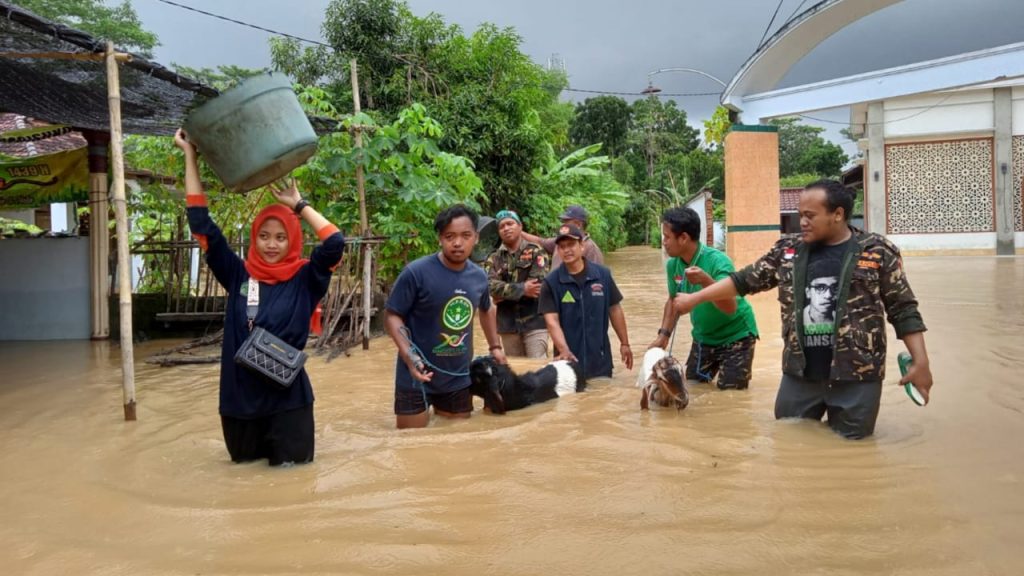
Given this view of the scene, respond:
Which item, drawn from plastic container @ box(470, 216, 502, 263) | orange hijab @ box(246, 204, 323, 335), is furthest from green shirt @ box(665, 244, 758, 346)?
plastic container @ box(470, 216, 502, 263)

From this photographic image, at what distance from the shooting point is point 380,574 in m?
2.68

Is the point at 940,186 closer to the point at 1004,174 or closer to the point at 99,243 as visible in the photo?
the point at 1004,174

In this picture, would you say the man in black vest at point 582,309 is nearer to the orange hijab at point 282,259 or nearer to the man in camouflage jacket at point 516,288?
the man in camouflage jacket at point 516,288

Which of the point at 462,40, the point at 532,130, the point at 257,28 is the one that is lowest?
the point at 532,130

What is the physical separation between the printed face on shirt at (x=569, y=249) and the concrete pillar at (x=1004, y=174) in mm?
20400

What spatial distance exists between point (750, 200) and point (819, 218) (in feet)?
29.9

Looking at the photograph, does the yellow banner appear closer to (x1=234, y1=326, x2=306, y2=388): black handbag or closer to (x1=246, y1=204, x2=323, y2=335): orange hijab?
(x1=246, y1=204, x2=323, y2=335): orange hijab

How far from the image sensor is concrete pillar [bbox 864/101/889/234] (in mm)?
21864

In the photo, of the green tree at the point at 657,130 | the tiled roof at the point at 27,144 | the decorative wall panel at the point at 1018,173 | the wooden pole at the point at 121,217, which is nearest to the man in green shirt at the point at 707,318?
the wooden pole at the point at 121,217

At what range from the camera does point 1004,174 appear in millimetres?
21203

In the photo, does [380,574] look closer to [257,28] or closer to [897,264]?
[897,264]

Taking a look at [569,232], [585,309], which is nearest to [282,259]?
[569,232]

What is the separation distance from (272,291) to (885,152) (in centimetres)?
2204

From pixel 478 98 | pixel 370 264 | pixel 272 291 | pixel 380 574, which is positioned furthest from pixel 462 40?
pixel 380 574
